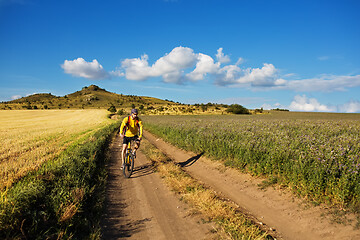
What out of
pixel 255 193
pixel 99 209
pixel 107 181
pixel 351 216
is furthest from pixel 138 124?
pixel 351 216

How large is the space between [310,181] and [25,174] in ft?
30.6

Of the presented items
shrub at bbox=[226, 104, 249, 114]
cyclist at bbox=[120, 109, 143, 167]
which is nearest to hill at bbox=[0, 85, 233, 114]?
shrub at bbox=[226, 104, 249, 114]

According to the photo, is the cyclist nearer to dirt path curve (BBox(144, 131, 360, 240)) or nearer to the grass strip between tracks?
the grass strip between tracks

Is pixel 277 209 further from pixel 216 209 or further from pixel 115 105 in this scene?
pixel 115 105

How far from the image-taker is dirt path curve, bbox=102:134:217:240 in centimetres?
446

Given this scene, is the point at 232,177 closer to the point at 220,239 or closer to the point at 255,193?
the point at 255,193

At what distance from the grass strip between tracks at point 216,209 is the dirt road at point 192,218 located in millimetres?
337

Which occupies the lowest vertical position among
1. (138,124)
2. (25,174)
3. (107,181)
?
(107,181)

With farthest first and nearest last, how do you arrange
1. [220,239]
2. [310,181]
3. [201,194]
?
[201,194] < [310,181] < [220,239]

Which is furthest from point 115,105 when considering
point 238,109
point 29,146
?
point 29,146

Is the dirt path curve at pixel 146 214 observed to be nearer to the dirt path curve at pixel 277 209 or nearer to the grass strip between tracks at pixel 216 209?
the grass strip between tracks at pixel 216 209

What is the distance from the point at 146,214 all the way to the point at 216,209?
77.1 inches

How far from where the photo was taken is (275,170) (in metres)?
7.24

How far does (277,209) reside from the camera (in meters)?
5.63
